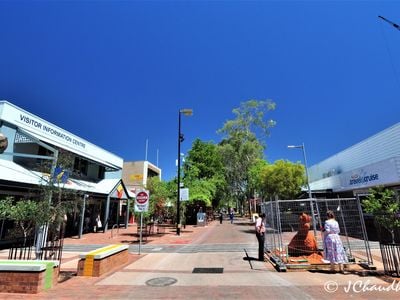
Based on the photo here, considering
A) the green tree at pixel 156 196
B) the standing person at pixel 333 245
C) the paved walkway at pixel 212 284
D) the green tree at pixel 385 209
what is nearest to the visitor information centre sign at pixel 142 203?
the paved walkway at pixel 212 284

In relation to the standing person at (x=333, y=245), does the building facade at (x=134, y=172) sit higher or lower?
higher

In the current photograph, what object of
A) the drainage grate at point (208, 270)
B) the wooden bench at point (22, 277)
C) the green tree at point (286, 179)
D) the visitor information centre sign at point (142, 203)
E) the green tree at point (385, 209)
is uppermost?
the green tree at point (286, 179)

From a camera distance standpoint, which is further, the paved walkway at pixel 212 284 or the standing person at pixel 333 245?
the standing person at pixel 333 245

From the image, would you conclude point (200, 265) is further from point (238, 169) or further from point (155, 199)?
point (238, 169)

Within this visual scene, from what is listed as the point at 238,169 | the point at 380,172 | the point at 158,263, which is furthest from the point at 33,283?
the point at 238,169

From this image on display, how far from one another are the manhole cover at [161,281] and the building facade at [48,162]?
159 inches

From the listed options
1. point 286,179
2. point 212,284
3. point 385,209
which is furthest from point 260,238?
point 286,179

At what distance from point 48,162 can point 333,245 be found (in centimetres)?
958

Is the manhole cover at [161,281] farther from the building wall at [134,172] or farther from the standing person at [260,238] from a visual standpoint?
the building wall at [134,172]

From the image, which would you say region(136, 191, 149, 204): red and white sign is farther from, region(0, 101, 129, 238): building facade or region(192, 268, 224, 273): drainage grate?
region(192, 268, 224, 273): drainage grate

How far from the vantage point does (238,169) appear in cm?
4519

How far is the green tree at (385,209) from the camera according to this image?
333 inches

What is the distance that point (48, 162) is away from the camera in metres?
10.2

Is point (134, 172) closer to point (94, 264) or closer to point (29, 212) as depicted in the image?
point (29, 212)
